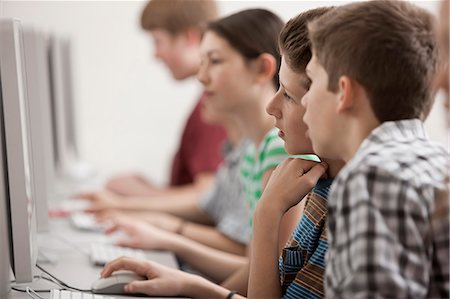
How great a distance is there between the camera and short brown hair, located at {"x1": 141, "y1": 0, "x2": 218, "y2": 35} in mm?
2807

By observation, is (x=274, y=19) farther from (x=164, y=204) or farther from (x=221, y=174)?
(x=164, y=204)

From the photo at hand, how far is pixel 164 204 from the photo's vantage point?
2658mm

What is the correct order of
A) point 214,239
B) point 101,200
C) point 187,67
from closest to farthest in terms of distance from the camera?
point 214,239 < point 101,200 < point 187,67

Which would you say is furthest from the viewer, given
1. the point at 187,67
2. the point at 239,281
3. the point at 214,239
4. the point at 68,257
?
the point at 187,67

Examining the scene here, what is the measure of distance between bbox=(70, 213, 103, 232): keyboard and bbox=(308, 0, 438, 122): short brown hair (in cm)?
129

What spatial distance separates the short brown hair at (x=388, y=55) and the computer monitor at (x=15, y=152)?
0.55 m

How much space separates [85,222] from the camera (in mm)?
2258

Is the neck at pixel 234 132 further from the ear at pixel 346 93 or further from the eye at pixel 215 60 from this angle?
the ear at pixel 346 93

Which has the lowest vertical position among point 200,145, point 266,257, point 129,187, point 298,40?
point 129,187

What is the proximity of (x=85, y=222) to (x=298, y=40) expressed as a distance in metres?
1.15

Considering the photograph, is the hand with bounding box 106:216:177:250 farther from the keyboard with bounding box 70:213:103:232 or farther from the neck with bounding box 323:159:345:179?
the neck with bounding box 323:159:345:179

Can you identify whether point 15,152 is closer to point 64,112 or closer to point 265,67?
point 265,67

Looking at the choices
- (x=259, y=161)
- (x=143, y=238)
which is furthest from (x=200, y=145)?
(x=259, y=161)

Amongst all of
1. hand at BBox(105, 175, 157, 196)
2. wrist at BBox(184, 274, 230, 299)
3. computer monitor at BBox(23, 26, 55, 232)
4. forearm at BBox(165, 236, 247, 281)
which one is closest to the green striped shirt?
forearm at BBox(165, 236, 247, 281)
